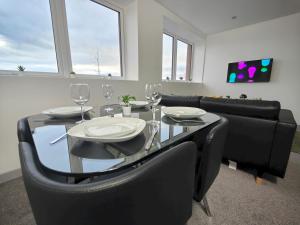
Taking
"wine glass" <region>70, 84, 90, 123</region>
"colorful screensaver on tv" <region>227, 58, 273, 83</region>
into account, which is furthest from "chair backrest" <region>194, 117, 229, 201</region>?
"colorful screensaver on tv" <region>227, 58, 273, 83</region>

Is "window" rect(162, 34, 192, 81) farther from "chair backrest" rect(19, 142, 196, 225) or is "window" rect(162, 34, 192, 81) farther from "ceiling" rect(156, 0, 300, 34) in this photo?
"chair backrest" rect(19, 142, 196, 225)

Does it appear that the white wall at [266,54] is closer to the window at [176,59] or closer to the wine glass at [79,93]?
the window at [176,59]

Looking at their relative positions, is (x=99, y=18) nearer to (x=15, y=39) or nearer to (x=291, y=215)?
(x=15, y=39)

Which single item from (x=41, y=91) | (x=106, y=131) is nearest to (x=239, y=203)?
(x=106, y=131)

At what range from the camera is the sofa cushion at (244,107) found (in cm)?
126

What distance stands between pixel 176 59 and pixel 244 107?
3.28 meters

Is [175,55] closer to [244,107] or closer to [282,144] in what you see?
[244,107]

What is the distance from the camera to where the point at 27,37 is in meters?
1.71

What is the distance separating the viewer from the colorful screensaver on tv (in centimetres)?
363

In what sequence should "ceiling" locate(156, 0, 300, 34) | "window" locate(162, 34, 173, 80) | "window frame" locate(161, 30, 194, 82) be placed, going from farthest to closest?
"window frame" locate(161, 30, 194, 82) → "window" locate(162, 34, 173, 80) → "ceiling" locate(156, 0, 300, 34)

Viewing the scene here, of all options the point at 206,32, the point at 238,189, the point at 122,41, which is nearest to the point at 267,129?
the point at 238,189

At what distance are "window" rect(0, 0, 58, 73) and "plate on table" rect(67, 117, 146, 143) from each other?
1662 mm

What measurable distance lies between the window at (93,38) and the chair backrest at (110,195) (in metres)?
2.09

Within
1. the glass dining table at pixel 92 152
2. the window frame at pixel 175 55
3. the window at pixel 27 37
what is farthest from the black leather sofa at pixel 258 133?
the window frame at pixel 175 55
